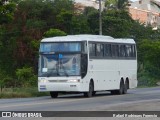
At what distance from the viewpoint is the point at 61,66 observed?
1299 inches

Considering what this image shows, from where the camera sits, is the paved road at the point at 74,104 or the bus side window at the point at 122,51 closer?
the paved road at the point at 74,104

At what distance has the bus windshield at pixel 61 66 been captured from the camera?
32969 millimetres

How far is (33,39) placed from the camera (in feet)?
208

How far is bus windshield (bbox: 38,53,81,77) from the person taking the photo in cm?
3297

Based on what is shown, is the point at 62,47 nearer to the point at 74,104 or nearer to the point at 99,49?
the point at 99,49

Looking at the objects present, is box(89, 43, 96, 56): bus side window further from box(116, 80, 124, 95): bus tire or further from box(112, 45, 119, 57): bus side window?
box(116, 80, 124, 95): bus tire

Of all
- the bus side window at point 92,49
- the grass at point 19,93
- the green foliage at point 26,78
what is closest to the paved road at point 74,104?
the bus side window at point 92,49

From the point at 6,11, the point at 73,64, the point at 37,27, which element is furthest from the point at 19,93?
the point at 37,27

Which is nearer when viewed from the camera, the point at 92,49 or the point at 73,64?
the point at 73,64

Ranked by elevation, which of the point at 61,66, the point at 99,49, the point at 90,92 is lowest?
the point at 90,92

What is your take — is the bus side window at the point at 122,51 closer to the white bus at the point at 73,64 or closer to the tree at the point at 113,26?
the white bus at the point at 73,64

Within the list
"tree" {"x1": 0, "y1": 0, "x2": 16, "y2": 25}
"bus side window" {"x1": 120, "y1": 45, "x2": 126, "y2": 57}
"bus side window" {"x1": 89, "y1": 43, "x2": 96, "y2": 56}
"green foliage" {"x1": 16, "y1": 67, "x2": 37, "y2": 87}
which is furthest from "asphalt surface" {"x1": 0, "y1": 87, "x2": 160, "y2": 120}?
"green foliage" {"x1": 16, "y1": 67, "x2": 37, "y2": 87}

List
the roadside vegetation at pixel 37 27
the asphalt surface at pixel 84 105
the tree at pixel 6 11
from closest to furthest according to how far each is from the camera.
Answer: the asphalt surface at pixel 84 105 < the tree at pixel 6 11 < the roadside vegetation at pixel 37 27

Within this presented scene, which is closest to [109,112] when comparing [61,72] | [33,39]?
[61,72]
